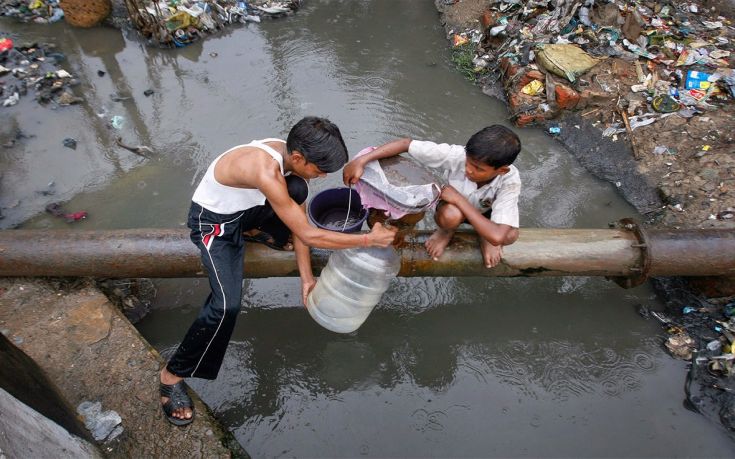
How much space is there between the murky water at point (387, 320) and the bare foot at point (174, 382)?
347 millimetres

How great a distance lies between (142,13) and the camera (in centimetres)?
585

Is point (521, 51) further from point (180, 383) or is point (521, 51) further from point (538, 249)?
point (180, 383)

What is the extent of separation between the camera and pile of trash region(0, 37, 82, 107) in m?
5.05

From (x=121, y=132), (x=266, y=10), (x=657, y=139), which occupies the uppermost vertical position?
(x=266, y=10)

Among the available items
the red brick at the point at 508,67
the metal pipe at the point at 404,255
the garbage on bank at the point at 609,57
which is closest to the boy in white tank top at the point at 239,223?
the metal pipe at the point at 404,255

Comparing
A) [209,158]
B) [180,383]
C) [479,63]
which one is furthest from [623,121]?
[180,383]

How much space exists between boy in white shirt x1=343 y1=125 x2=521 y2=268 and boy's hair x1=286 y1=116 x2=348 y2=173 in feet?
0.90

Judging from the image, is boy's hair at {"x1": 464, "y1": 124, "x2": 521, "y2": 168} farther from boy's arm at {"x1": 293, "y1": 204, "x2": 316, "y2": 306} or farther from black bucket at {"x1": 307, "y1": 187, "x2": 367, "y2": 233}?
boy's arm at {"x1": 293, "y1": 204, "x2": 316, "y2": 306}

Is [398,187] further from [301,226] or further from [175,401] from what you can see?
[175,401]

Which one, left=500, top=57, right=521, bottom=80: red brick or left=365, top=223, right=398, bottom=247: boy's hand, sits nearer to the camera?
left=365, top=223, right=398, bottom=247: boy's hand

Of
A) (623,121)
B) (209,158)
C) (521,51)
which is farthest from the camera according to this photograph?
(521,51)

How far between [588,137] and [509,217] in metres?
2.90

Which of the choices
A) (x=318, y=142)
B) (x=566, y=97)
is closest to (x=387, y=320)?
(x=318, y=142)

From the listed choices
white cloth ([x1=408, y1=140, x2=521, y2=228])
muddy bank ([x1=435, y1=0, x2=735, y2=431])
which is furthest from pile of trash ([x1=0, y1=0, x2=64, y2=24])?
white cloth ([x1=408, y1=140, x2=521, y2=228])
